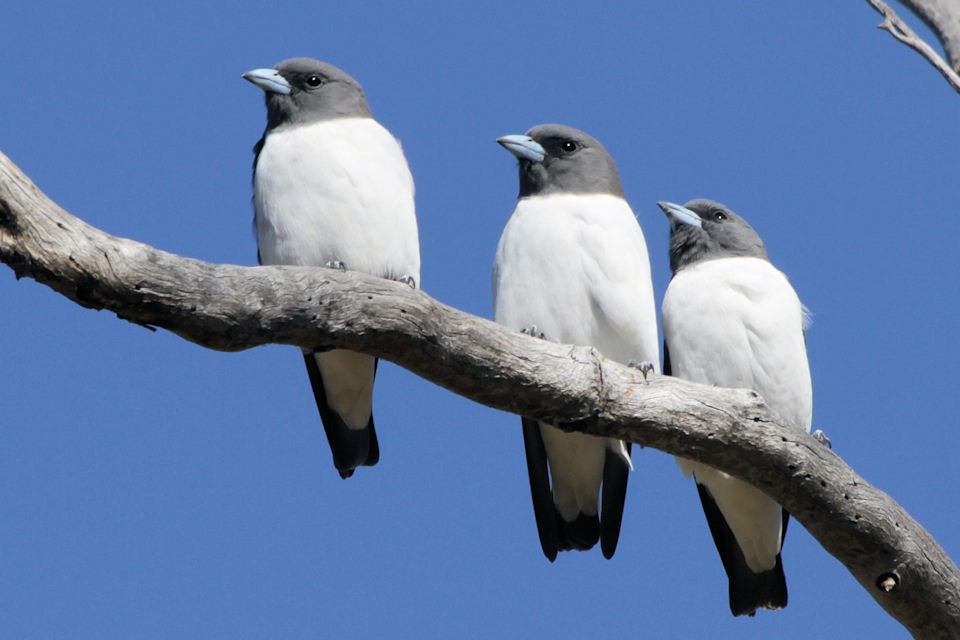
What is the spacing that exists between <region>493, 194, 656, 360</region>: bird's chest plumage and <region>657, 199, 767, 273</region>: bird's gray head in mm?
820

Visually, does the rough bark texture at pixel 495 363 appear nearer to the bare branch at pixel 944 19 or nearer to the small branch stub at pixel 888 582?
the small branch stub at pixel 888 582

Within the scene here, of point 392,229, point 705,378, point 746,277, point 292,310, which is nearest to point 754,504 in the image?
point 705,378

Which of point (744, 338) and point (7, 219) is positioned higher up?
point (744, 338)

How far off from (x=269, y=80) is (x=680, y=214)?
2.98 metres

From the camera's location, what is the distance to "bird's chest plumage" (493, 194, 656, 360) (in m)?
7.86

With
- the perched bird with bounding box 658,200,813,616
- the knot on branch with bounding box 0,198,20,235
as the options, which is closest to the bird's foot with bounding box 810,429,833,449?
the perched bird with bounding box 658,200,813,616

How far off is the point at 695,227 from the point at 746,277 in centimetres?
69

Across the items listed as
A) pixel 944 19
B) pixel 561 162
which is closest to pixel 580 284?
pixel 561 162

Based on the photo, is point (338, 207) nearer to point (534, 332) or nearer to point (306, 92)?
point (306, 92)

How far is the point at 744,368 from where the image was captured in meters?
8.04

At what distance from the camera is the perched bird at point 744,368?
8047 mm

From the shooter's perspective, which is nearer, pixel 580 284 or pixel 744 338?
pixel 580 284

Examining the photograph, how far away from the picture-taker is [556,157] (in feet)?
27.9

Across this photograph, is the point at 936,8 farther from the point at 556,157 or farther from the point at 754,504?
the point at 754,504
